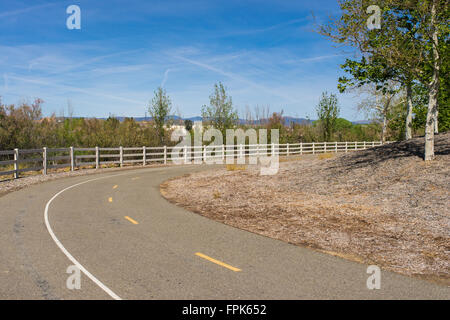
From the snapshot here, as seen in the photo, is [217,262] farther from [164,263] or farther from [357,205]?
[357,205]

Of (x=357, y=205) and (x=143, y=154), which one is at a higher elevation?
(x=143, y=154)

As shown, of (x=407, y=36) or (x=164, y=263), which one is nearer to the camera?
(x=164, y=263)

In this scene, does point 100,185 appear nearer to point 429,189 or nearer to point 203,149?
point 429,189

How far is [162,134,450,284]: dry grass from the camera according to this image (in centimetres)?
760

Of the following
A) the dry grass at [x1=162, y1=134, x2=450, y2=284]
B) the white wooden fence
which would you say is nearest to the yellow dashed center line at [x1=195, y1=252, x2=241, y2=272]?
the dry grass at [x1=162, y1=134, x2=450, y2=284]

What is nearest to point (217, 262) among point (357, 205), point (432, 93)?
point (357, 205)

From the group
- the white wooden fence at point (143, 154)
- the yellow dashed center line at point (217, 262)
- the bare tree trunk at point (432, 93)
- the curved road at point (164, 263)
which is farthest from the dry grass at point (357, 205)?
the white wooden fence at point (143, 154)

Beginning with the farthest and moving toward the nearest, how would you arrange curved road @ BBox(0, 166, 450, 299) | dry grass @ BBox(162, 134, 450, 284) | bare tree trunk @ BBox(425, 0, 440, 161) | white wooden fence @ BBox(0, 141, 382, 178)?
white wooden fence @ BBox(0, 141, 382, 178) → bare tree trunk @ BBox(425, 0, 440, 161) → dry grass @ BBox(162, 134, 450, 284) → curved road @ BBox(0, 166, 450, 299)

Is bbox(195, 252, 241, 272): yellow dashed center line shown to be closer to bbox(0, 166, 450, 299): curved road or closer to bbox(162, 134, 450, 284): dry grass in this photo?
bbox(0, 166, 450, 299): curved road

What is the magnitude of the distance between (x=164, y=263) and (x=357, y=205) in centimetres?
743

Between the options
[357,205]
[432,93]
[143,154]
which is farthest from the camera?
[143,154]

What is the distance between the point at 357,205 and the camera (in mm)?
11852

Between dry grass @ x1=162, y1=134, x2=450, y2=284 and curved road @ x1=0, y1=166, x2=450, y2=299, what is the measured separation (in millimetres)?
863

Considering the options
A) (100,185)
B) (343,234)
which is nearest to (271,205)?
(343,234)
